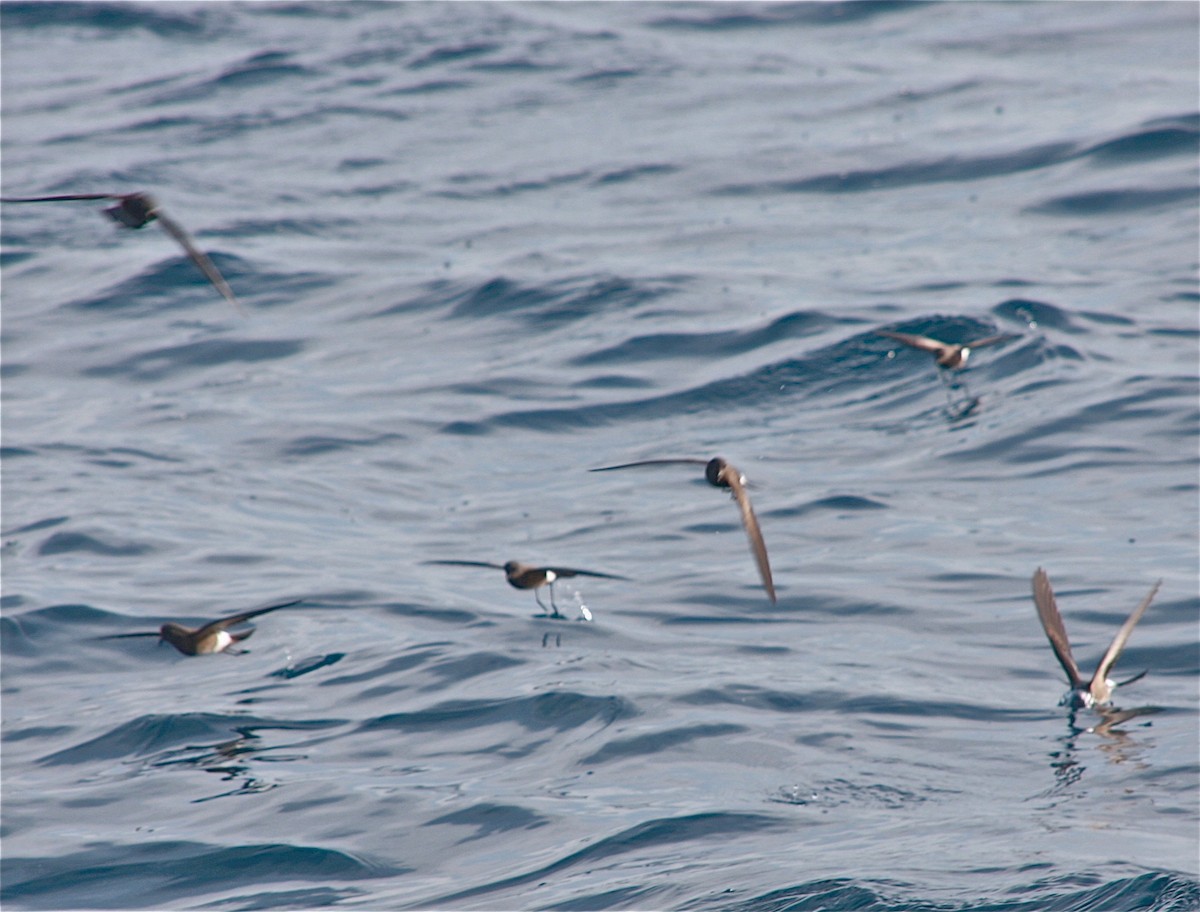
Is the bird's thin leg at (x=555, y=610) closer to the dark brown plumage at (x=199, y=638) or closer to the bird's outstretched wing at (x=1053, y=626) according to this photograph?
the dark brown plumage at (x=199, y=638)

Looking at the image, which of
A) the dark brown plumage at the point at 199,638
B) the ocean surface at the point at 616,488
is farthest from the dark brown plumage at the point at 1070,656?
the dark brown plumage at the point at 199,638

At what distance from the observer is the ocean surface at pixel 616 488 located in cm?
722

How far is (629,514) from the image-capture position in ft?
39.4

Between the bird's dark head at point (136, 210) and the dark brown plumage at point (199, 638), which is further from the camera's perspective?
the dark brown plumage at point (199, 638)

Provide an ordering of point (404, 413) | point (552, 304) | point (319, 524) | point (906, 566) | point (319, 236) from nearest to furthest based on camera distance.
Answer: point (906, 566), point (319, 524), point (404, 413), point (552, 304), point (319, 236)

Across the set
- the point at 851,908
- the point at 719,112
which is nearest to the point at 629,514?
the point at 851,908

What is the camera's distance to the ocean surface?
7219 mm

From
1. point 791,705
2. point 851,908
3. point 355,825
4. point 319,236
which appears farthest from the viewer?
point 319,236

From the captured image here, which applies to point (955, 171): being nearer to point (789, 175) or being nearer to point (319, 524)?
point (789, 175)

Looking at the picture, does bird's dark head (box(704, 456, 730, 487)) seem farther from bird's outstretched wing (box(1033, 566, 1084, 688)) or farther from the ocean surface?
bird's outstretched wing (box(1033, 566, 1084, 688))

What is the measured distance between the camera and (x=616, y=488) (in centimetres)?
1263

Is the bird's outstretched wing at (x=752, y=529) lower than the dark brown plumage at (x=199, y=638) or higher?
higher

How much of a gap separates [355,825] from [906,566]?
450cm

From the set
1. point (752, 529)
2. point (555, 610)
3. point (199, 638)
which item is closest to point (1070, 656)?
point (752, 529)
